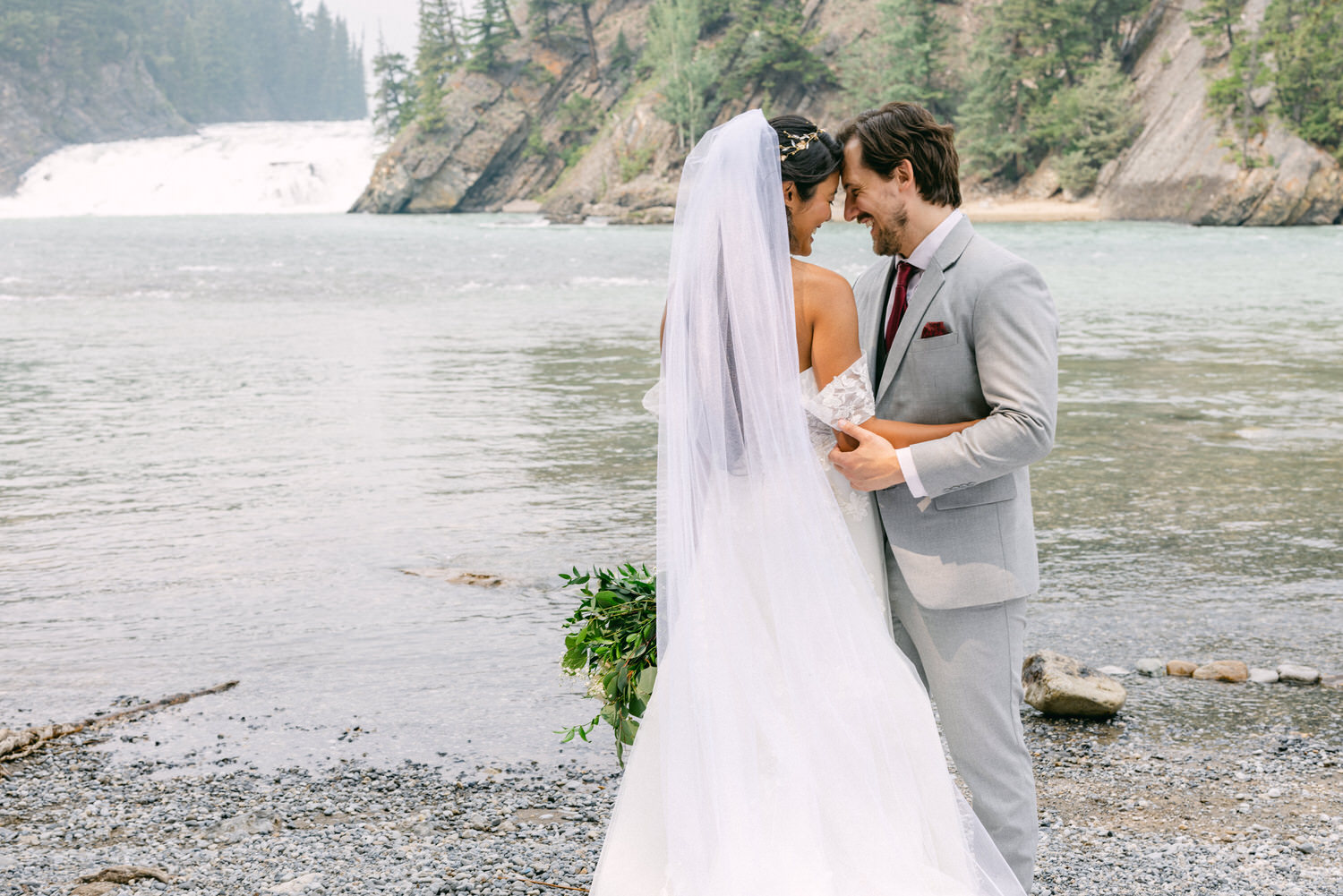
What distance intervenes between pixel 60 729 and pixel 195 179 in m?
97.3

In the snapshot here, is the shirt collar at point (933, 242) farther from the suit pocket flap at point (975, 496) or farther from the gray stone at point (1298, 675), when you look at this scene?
the gray stone at point (1298, 675)

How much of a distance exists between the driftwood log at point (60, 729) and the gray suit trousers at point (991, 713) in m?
3.91

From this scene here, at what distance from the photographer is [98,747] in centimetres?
498

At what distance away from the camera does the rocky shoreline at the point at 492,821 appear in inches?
145

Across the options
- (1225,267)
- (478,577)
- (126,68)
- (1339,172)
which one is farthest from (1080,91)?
(126,68)

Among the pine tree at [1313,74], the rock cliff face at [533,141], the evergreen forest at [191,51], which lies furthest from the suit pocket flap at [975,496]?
the evergreen forest at [191,51]

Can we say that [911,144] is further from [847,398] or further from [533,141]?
[533,141]

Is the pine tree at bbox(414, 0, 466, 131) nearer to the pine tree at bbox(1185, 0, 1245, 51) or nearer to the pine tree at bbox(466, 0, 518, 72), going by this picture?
the pine tree at bbox(466, 0, 518, 72)

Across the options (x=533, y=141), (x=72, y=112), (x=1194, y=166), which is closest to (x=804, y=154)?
(x=1194, y=166)

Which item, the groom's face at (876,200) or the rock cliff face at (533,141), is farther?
the rock cliff face at (533,141)

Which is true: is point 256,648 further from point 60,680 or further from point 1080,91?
point 1080,91

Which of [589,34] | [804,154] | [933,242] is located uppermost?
[589,34]

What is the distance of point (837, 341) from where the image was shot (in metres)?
2.84

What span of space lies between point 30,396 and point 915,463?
14790mm
